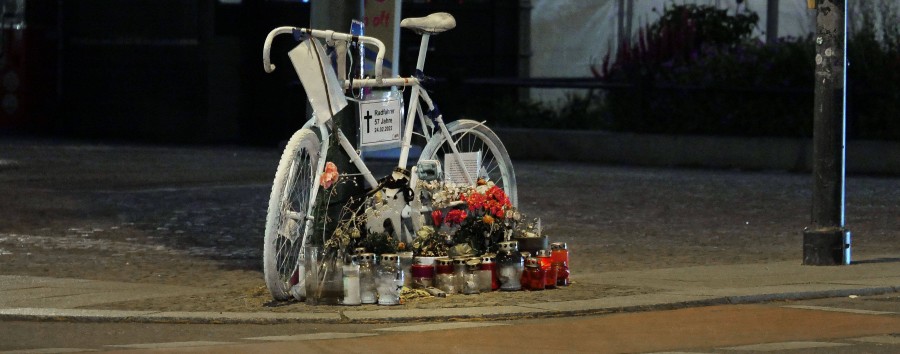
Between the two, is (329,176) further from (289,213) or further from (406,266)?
(406,266)

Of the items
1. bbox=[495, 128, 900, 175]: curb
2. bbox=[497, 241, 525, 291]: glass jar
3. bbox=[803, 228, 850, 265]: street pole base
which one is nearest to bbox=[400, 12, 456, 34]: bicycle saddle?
bbox=[497, 241, 525, 291]: glass jar

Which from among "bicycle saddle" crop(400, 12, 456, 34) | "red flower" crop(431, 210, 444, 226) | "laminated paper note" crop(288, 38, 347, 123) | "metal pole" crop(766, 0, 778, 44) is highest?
"metal pole" crop(766, 0, 778, 44)

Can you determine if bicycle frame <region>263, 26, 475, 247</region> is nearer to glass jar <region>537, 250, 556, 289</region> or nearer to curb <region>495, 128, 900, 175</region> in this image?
glass jar <region>537, 250, 556, 289</region>

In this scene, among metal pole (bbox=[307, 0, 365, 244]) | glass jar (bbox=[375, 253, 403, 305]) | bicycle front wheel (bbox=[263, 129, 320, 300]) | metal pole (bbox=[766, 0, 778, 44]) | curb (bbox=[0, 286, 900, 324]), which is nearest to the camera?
curb (bbox=[0, 286, 900, 324])

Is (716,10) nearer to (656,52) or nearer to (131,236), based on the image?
(656,52)

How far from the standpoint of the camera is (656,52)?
2333 centimetres

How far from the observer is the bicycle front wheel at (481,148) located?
10797mm

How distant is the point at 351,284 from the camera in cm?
941

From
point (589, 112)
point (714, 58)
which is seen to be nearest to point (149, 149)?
point (589, 112)

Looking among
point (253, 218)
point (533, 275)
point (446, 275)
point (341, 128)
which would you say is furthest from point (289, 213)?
point (253, 218)

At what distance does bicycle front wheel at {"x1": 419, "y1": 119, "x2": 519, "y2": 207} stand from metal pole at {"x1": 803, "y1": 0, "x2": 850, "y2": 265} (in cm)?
205

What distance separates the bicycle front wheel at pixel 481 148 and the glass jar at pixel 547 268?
85cm

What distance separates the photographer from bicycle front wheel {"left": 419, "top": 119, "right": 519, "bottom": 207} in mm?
10797

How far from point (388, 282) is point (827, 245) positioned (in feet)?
11.4
